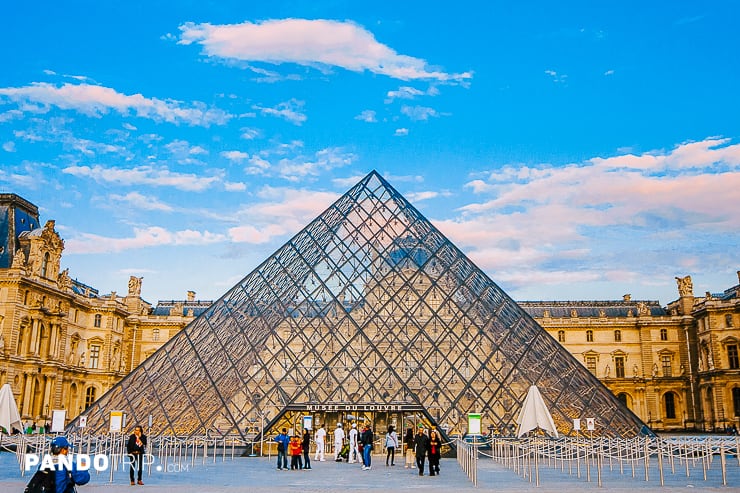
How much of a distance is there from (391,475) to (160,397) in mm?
9003

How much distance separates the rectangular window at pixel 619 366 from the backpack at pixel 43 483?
198 ft

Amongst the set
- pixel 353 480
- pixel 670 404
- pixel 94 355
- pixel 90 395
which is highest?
pixel 94 355

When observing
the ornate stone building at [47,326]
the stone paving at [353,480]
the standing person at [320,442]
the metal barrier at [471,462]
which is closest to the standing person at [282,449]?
the stone paving at [353,480]

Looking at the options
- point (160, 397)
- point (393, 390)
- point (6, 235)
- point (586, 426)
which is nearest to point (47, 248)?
point (6, 235)

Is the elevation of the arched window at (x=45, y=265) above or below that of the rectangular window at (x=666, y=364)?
above

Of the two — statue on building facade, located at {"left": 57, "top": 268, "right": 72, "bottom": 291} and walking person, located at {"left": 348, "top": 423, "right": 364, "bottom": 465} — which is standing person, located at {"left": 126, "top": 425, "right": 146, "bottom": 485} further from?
statue on building facade, located at {"left": 57, "top": 268, "right": 72, "bottom": 291}

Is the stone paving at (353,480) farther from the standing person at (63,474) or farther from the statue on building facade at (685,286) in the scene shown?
the statue on building facade at (685,286)

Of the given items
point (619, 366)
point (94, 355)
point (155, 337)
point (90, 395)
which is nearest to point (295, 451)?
point (90, 395)

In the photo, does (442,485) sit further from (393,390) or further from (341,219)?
(341,219)

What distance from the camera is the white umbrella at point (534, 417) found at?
711 inches

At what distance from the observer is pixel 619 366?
61188 millimetres

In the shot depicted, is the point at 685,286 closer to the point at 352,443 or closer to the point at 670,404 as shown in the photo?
the point at 670,404

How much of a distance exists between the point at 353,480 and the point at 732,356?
1856 inches

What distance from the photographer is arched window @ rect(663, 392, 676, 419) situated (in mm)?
59344
